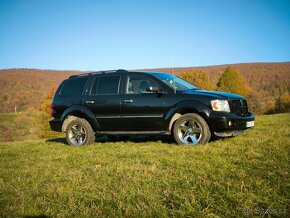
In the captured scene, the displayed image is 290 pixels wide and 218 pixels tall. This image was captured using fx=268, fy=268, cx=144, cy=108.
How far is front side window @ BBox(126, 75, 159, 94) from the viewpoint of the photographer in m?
6.72

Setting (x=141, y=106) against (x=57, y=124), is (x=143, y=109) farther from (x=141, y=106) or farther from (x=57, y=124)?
(x=57, y=124)

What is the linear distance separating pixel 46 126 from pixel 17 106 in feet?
129

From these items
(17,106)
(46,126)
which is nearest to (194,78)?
(46,126)

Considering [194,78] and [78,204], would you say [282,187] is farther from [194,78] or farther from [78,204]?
[194,78]

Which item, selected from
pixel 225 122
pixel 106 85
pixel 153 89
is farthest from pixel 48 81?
pixel 225 122

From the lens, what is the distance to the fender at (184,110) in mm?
5910

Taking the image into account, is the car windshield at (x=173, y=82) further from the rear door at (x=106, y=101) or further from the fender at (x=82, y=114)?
the fender at (x=82, y=114)

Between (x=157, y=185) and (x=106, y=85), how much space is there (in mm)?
4473

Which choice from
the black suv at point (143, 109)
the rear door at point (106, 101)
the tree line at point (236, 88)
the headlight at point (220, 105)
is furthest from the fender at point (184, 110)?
the tree line at point (236, 88)

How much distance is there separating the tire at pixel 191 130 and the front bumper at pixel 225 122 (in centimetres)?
19

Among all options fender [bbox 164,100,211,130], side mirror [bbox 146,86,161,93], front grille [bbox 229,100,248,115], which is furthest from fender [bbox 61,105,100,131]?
front grille [bbox 229,100,248,115]

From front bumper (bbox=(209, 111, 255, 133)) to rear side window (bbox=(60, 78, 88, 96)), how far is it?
3.75 metres

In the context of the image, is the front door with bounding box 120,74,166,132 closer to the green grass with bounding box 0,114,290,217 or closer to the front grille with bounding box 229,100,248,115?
the green grass with bounding box 0,114,290,217

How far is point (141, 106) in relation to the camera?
6543mm
